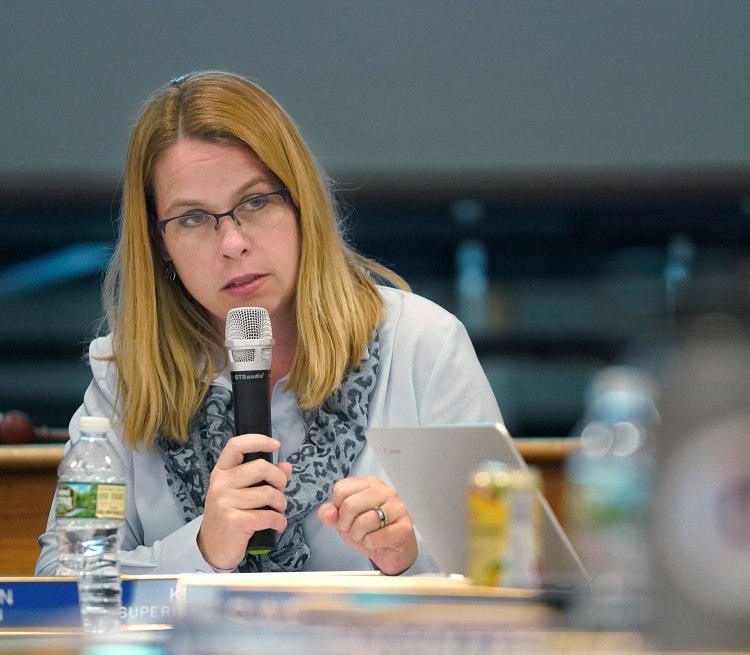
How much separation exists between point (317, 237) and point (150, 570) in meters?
0.58

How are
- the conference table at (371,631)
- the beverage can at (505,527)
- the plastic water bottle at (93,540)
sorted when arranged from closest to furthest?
the conference table at (371,631)
the beverage can at (505,527)
the plastic water bottle at (93,540)

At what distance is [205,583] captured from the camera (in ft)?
3.33

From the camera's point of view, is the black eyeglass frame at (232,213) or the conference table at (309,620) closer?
the conference table at (309,620)

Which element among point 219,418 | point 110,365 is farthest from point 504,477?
point 110,365

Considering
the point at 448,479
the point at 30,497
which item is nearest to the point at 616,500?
the point at 448,479

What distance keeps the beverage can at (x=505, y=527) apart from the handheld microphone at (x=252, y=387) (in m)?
0.41

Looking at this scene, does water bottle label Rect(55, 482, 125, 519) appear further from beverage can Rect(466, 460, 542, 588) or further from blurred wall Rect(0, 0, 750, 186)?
blurred wall Rect(0, 0, 750, 186)

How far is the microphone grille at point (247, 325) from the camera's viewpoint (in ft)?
4.42

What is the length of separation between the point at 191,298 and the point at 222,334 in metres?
0.09

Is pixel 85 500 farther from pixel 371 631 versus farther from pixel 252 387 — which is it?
pixel 371 631

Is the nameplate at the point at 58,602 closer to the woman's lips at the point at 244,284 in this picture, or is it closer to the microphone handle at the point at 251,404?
the microphone handle at the point at 251,404

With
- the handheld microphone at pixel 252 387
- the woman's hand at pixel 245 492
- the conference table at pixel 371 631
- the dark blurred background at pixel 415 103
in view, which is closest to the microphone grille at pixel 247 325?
the handheld microphone at pixel 252 387

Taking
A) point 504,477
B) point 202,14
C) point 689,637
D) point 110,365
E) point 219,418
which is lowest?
point 689,637

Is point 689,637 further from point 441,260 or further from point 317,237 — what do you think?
point 441,260
